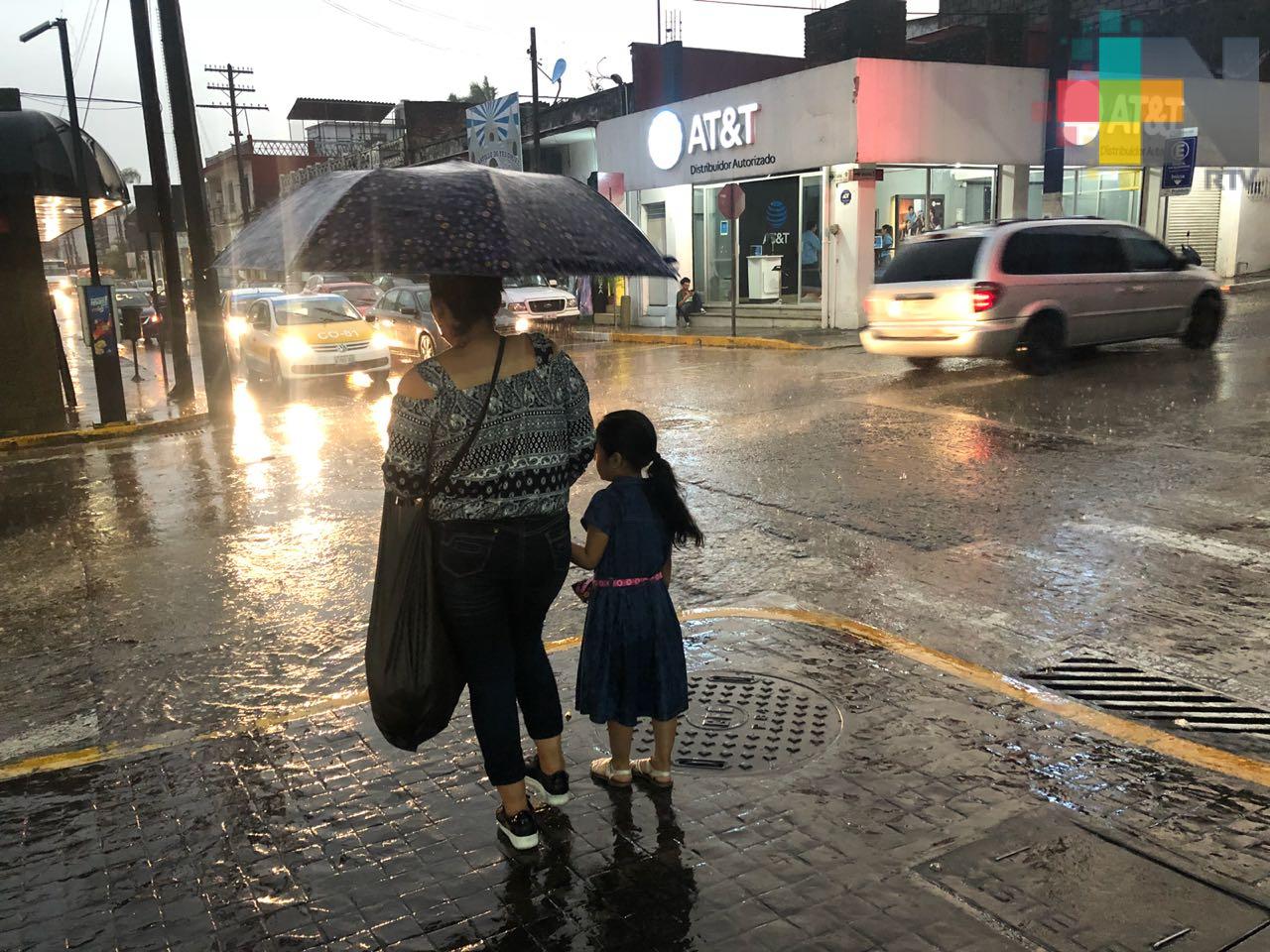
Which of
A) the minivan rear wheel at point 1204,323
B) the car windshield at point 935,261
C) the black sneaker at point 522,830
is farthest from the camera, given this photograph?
the minivan rear wheel at point 1204,323

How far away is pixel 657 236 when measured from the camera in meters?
29.1

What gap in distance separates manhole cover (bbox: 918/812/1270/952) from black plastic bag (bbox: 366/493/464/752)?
1.59m

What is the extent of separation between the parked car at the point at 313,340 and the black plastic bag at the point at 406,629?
14831mm

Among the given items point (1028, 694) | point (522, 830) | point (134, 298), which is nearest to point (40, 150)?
point (522, 830)

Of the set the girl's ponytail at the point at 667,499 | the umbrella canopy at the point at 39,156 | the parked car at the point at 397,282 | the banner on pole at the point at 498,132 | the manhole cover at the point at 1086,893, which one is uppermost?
the banner on pole at the point at 498,132

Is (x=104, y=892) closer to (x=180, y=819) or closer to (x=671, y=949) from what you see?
(x=180, y=819)

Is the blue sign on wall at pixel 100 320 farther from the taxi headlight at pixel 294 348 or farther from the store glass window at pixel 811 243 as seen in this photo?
the store glass window at pixel 811 243

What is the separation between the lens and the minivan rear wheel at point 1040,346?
44.1 feet

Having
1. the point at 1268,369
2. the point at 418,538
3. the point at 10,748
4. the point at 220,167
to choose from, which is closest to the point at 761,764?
the point at 418,538

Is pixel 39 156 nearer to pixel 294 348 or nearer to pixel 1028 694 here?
pixel 294 348

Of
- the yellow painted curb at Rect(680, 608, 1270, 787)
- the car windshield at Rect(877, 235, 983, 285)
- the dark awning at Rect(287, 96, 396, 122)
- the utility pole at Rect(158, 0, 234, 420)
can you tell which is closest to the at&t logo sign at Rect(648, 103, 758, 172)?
the car windshield at Rect(877, 235, 983, 285)

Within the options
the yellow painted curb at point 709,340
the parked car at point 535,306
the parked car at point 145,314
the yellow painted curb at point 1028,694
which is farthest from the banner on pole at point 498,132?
the yellow painted curb at point 1028,694

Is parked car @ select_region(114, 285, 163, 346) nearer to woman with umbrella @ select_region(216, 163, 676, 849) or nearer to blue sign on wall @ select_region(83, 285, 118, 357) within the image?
blue sign on wall @ select_region(83, 285, 118, 357)

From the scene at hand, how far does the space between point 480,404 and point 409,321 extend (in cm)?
1946
